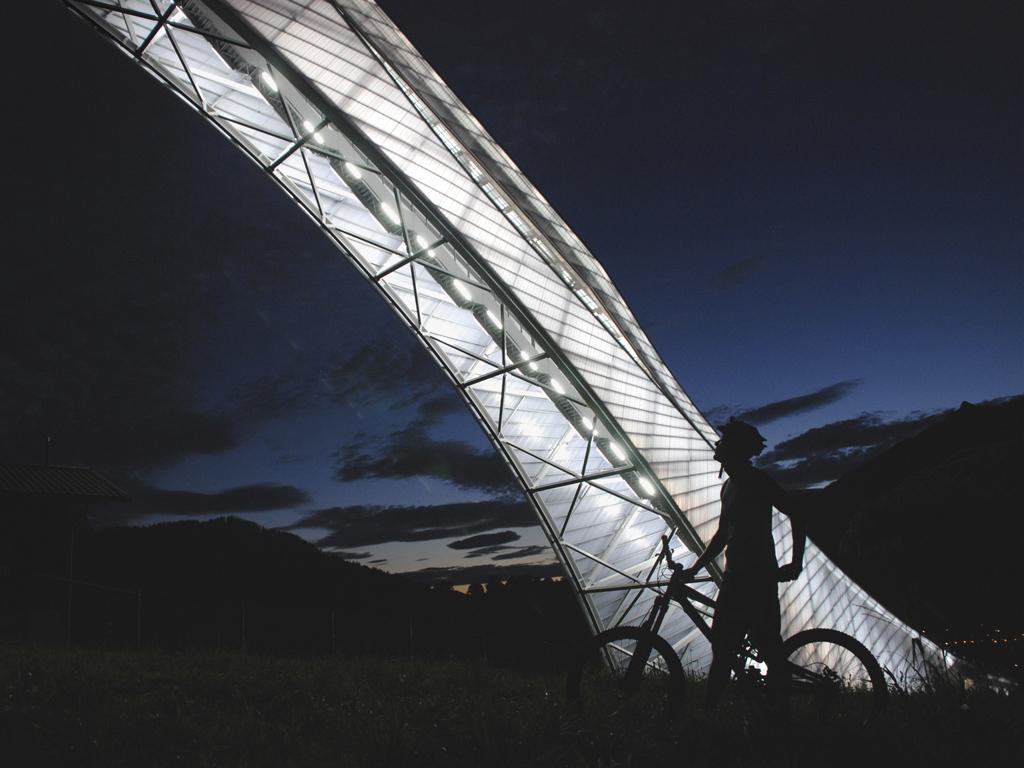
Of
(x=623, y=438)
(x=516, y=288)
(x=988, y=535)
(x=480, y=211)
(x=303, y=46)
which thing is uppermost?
(x=303, y=46)

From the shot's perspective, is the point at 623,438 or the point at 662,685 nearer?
the point at 662,685

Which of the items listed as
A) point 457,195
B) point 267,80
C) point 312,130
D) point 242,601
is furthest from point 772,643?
point 242,601

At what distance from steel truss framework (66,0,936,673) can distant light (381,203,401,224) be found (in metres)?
0.04

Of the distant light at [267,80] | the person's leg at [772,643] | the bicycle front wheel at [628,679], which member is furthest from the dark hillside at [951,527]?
the distant light at [267,80]

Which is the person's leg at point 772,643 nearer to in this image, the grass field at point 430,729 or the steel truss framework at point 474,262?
the grass field at point 430,729

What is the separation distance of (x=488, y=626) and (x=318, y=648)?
1093cm

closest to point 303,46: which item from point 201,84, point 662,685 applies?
point 201,84

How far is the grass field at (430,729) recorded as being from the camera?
3875mm

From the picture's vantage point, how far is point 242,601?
1823 cm

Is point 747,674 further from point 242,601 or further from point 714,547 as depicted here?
point 242,601

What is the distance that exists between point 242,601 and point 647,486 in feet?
38.1

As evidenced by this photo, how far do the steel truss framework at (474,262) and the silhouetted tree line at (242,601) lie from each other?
4150mm

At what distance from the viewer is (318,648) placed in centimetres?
2012

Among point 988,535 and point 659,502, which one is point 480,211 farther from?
point 988,535
